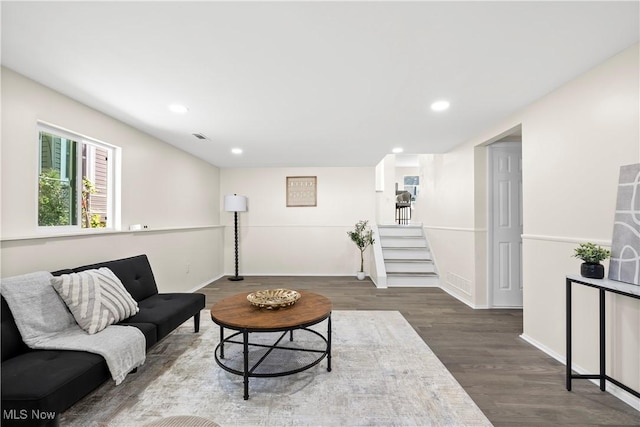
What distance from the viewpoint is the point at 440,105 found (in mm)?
2727

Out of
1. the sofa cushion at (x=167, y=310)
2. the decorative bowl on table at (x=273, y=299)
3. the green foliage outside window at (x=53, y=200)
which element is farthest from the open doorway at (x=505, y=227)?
the green foliage outside window at (x=53, y=200)

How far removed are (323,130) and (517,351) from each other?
9.79 ft

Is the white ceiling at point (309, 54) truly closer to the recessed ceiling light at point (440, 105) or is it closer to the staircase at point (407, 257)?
the recessed ceiling light at point (440, 105)

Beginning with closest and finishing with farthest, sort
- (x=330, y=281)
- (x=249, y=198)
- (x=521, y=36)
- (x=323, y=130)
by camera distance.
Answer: (x=521, y=36), (x=323, y=130), (x=330, y=281), (x=249, y=198)

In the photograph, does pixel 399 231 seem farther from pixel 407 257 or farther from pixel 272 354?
pixel 272 354

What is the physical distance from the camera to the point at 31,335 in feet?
5.85

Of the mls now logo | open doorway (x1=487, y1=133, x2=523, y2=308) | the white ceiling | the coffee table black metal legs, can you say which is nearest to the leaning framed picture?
the white ceiling

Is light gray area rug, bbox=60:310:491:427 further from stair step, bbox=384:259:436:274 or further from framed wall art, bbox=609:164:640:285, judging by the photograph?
stair step, bbox=384:259:436:274

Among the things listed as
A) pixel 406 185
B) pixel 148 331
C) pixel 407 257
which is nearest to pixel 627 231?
pixel 148 331

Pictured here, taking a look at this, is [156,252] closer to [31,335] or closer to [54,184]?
[54,184]

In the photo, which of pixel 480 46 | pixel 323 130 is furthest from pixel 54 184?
pixel 480 46

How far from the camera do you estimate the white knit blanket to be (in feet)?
5.75

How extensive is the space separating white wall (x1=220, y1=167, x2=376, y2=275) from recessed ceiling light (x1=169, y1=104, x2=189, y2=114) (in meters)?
3.24

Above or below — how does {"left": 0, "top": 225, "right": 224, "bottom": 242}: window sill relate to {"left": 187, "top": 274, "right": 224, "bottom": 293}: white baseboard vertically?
above
